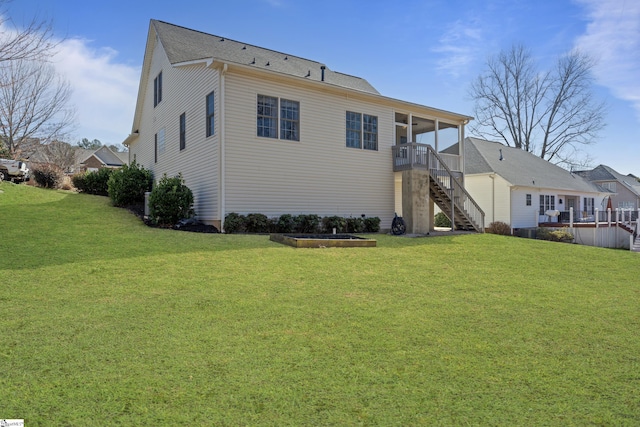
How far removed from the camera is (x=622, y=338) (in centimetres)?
440

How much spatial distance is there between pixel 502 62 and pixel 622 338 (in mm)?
40296

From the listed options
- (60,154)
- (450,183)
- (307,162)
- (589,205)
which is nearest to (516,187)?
(450,183)

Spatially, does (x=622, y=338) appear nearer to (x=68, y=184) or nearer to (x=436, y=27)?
(x=436, y=27)

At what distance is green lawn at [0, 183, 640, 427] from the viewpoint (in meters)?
2.80

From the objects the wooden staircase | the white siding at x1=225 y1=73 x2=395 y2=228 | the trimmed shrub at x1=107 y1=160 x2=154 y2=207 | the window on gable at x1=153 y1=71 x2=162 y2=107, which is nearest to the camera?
the white siding at x1=225 y1=73 x2=395 y2=228

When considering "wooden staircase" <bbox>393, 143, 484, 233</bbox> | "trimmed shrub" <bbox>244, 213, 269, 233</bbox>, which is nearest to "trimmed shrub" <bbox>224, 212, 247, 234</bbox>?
"trimmed shrub" <bbox>244, 213, 269, 233</bbox>

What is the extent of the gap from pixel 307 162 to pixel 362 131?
2.88 m

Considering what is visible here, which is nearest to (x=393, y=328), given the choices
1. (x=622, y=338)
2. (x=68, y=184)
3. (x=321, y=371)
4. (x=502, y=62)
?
(x=321, y=371)

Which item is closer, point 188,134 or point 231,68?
point 231,68

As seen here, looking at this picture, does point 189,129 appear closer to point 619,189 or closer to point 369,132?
point 369,132

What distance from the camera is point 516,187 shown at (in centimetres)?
2331

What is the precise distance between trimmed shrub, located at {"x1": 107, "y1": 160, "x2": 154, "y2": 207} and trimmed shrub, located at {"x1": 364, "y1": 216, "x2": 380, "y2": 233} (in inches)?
372

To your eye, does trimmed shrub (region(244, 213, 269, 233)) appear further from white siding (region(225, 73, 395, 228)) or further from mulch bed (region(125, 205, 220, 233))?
mulch bed (region(125, 205, 220, 233))

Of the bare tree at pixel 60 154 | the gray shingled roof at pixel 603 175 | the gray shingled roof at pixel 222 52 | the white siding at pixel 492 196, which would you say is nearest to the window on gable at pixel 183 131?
the gray shingled roof at pixel 222 52
